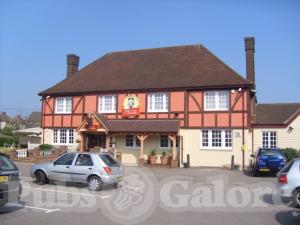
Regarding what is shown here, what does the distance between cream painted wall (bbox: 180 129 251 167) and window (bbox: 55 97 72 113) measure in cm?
1023

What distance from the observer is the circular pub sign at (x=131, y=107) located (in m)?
30.6

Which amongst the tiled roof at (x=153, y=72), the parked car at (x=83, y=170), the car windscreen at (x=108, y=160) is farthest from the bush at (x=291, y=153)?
the car windscreen at (x=108, y=160)

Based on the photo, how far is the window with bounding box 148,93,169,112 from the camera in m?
30.1

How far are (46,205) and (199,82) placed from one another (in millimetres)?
19307

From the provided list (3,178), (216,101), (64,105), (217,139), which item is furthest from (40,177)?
(64,105)

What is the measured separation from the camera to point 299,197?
11523mm

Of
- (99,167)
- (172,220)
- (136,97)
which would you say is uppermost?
(136,97)

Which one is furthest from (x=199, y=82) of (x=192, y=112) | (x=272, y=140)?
(x=272, y=140)

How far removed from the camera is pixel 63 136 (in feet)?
111

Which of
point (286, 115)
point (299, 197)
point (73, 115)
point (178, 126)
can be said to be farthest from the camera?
point (73, 115)

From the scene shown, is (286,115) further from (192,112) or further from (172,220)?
(172,220)

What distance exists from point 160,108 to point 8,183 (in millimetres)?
20744

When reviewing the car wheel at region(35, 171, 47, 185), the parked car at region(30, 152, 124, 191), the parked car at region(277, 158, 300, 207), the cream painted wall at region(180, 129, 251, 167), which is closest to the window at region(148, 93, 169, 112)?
the cream painted wall at region(180, 129, 251, 167)

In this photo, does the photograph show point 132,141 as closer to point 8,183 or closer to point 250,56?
point 250,56
